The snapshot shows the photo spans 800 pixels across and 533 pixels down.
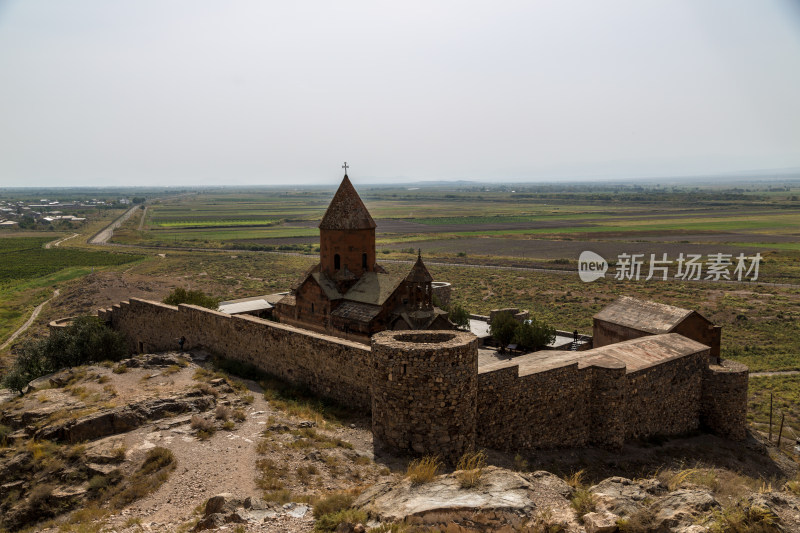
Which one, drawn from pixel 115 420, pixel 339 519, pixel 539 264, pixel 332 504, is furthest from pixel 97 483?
pixel 539 264

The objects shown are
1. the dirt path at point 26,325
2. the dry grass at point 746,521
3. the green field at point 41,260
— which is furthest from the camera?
→ the green field at point 41,260

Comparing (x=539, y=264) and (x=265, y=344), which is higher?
(x=265, y=344)

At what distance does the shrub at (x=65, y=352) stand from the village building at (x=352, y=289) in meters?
5.63

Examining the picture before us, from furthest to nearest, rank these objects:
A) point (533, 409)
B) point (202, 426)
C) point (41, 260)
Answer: point (41, 260) < point (533, 409) < point (202, 426)

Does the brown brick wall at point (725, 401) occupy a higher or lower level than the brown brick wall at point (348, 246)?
lower

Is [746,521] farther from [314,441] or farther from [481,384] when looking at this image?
[314,441]

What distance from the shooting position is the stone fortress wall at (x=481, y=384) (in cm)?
835

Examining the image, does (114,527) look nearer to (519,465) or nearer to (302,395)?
(302,395)

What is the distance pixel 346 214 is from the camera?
60.4 feet

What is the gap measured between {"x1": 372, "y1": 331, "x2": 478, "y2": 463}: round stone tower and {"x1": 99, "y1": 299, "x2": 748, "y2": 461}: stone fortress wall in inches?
0.6

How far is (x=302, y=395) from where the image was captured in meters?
11.6

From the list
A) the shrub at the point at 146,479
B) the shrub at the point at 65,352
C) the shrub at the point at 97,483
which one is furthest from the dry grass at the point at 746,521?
the shrub at the point at 65,352

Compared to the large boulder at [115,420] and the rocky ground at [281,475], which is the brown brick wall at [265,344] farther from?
the large boulder at [115,420]

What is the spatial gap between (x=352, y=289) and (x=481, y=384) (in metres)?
9.32
